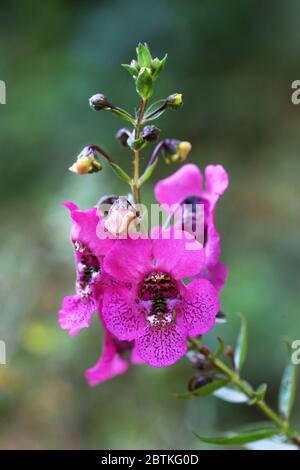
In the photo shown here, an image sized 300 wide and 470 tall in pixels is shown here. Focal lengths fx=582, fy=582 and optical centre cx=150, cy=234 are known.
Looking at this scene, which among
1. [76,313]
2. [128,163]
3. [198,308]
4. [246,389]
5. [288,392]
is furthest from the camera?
[128,163]

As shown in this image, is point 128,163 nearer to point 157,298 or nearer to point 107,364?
point 107,364

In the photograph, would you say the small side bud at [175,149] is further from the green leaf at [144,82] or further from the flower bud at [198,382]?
the flower bud at [198,382]

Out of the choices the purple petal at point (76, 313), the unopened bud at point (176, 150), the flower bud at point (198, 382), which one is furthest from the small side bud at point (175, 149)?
the flower bud at point (198, 382)

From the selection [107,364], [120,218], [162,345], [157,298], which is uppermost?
[120,218]

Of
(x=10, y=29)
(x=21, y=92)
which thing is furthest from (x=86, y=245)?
(x=10, y=29)

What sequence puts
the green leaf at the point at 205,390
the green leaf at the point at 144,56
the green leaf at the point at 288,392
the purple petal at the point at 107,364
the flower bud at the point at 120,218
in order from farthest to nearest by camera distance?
the green leaf at the point at 288,392 < the purple petal at the point at 107,364 < the green leaf at the point at 205,390 < the green leaf at the point at 144,56 < the flower bud at the point at 120,218

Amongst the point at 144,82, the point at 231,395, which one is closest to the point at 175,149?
the point at 144,82

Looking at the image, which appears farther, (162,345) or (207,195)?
(207,195)
